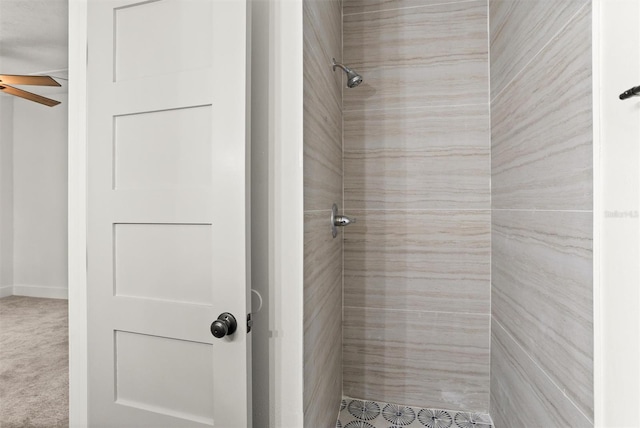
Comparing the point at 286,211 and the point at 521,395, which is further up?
the point at 286,211

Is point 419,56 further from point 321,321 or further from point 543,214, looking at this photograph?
point 321,321

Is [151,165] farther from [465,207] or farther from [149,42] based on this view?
[465,207]

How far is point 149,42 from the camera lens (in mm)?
863

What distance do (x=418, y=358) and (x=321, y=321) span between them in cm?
74

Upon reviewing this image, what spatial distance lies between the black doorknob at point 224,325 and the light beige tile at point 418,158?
3.15 feet

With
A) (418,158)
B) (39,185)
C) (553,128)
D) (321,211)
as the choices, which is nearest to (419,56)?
(418,158)

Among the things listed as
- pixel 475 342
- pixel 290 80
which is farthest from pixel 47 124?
pixel 475 342

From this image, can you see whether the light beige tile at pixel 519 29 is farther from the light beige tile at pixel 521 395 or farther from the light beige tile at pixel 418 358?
the light beige tile at pixel 418 358

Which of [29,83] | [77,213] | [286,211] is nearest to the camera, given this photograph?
[286,211]

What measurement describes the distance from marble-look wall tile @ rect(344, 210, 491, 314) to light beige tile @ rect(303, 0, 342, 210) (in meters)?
0.32

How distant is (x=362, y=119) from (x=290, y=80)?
0.79m

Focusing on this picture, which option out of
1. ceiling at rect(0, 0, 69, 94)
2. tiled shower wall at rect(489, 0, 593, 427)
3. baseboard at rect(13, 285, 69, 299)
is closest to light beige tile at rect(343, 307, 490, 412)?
tiled shower wall at rect(489, 0, 593, 427)

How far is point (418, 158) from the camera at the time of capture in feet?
5.06
